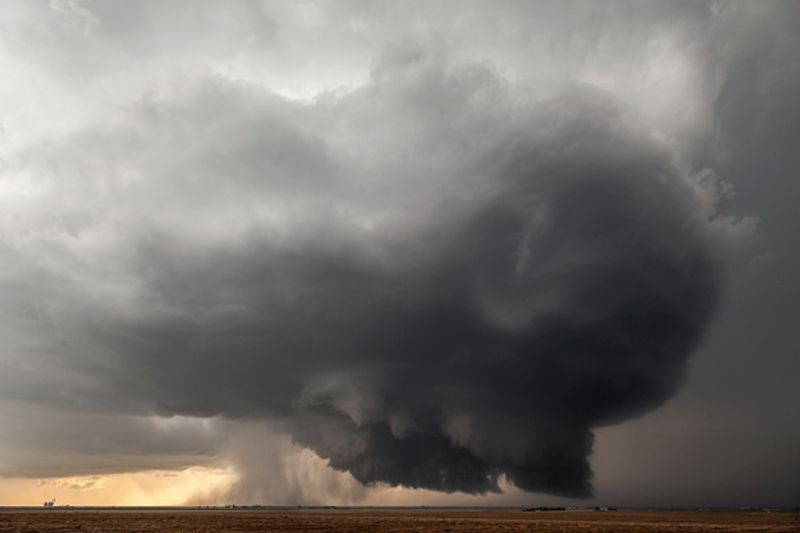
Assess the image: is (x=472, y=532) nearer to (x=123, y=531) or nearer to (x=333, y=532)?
(x=333, y=532)

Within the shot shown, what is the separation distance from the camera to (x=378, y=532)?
9344 centimetres

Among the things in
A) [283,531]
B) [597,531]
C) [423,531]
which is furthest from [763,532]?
[283,531]

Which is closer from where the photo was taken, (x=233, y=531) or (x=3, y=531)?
(x=3, y=531)

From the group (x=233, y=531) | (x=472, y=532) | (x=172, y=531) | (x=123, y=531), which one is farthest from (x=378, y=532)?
(x=123, y=531)

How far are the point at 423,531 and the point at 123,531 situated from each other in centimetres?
5608

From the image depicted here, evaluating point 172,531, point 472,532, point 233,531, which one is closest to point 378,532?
point 472,532

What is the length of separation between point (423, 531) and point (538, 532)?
22213mm

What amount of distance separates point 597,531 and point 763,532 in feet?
98.4

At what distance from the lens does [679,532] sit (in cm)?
9806

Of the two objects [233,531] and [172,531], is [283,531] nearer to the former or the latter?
[233,531]

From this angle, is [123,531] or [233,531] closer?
[123,531]

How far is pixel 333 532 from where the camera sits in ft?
311

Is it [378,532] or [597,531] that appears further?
[597,531]

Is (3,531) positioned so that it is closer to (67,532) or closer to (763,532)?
(67,532)
